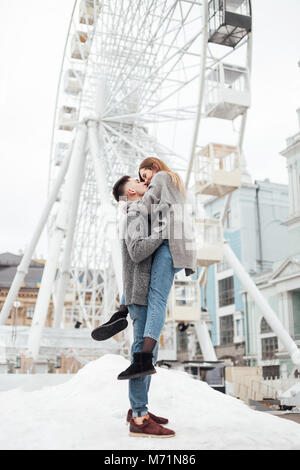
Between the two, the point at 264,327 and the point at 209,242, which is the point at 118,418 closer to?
the point at 209,242

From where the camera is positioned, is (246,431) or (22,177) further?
(22,177)

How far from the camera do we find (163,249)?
2916mm

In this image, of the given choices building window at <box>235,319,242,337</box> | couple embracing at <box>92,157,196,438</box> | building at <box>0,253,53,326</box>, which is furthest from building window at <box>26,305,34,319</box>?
couple embracing at <box>92,157,196,438</box>

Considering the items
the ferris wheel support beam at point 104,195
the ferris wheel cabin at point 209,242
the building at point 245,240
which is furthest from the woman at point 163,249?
the building at point 245,240

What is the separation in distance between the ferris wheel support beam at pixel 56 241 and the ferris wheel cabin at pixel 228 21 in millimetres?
6167

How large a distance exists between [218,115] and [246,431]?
807 centimetres

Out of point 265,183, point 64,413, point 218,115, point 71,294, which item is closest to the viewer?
point 64,413

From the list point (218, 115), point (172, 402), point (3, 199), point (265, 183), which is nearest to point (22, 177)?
point (3, 199)

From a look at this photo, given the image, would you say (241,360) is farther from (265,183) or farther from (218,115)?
(218,115)

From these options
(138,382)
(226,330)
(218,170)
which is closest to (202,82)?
(218,170)

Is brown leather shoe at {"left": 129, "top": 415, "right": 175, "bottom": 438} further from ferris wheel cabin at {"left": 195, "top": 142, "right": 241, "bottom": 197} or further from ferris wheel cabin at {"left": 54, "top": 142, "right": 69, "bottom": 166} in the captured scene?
ferris wheel cabin at {"left": 54, "top": 142, "right": 69, "bottom": 166}

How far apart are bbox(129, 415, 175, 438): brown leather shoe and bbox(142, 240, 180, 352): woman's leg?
1.17 ft
